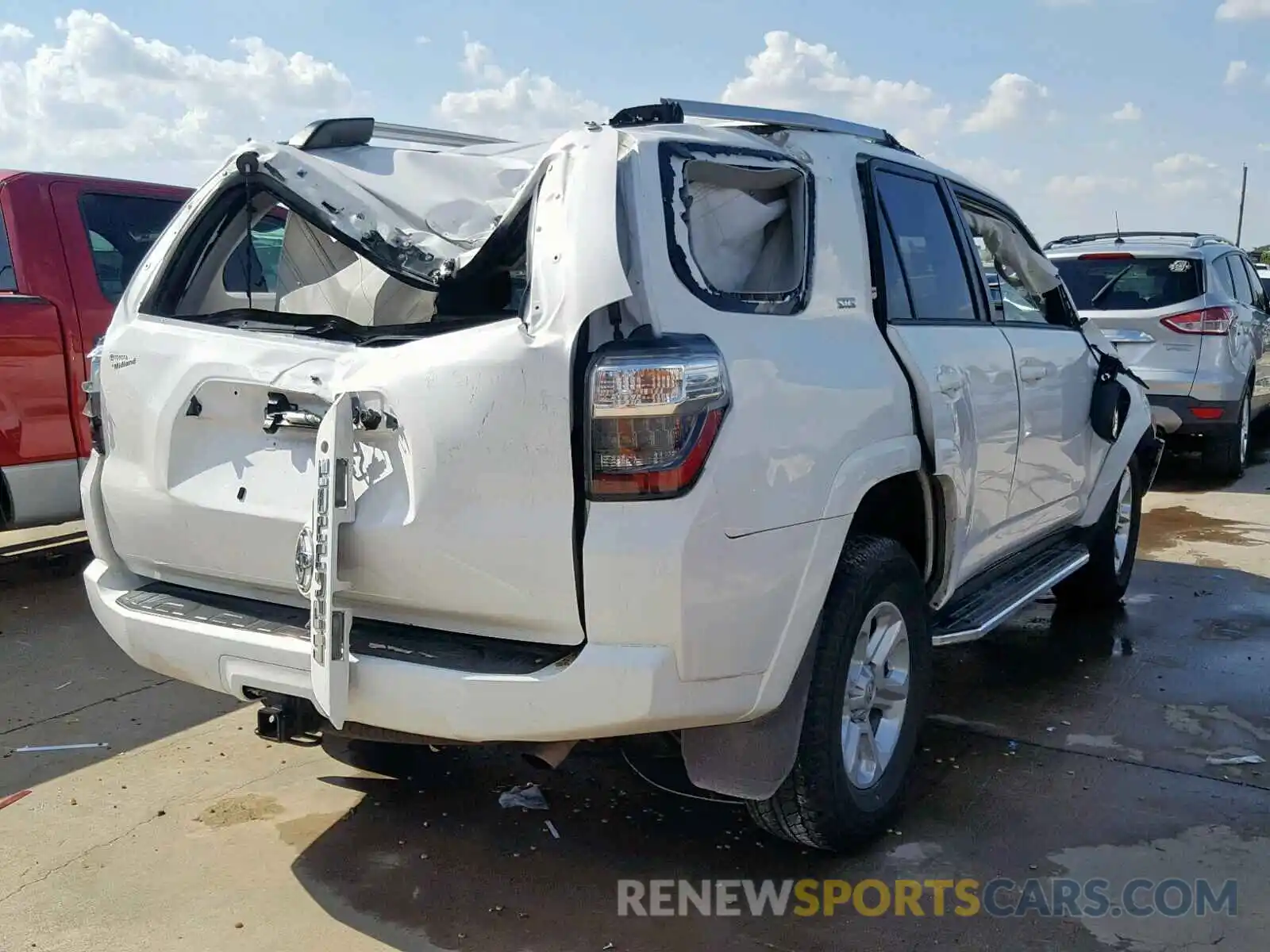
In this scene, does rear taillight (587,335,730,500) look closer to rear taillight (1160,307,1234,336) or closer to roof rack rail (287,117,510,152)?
roof rack rail (287,117,510,152)

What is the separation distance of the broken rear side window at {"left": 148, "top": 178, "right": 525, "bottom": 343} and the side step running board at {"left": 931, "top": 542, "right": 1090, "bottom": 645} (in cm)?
172

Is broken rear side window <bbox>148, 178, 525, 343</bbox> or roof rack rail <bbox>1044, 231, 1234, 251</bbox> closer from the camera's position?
broken rear side window <bbox>148, 178, 525, 343</bbox>

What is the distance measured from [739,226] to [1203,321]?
278 inches

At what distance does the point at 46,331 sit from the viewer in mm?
5711

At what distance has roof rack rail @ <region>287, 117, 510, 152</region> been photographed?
358 cm

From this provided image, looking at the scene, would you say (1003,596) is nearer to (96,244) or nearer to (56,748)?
(56,748)

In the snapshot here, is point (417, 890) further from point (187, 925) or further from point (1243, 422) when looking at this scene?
point (1243, 422)

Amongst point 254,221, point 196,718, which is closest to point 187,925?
point 196,718

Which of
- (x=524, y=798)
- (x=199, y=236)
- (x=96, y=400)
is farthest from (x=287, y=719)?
(x=199, y=236)

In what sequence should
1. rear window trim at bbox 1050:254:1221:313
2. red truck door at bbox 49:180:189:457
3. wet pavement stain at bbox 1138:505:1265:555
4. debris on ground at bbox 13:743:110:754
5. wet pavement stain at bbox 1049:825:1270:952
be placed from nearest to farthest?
wet pavement stain at bbox 1049:825:1270:952 < debris on ground at bbox 13:743:110:754 < red truck door at bbox 49:180:189:457 < wet pavement stain at bbox 1138:505:1265:555 < rear window trim at bbox 1050:254:1221:313

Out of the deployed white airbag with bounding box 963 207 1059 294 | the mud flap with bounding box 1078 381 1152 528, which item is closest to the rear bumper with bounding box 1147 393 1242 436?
the mud flap with bounding box 1078 381 1152 528

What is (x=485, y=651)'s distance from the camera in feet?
8.98

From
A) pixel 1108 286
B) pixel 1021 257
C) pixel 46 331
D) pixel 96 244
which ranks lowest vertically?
pixel 46 331

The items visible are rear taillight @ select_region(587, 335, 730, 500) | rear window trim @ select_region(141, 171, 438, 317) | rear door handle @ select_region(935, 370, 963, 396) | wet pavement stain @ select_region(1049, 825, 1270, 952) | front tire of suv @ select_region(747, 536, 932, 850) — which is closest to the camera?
rear taillight @ select_region(587, 335, 730, 500)
